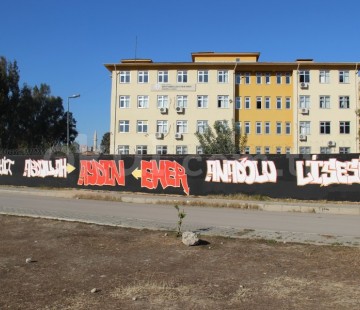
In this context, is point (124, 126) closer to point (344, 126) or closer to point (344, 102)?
point (344, 126)

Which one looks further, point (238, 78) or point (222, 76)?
point (238, 78)

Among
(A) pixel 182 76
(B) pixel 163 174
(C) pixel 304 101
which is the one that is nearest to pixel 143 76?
(A) pixel 182 76

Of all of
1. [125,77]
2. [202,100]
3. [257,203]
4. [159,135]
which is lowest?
[257,203]

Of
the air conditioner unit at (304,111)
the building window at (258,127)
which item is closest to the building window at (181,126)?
the building window at (258,127)

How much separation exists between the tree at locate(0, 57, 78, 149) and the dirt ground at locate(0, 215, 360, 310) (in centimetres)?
4686

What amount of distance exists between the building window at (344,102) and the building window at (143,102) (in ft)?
76.6

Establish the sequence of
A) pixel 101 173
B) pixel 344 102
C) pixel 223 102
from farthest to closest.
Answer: pixel 223 102, pixel 344 102, pixel 101 173

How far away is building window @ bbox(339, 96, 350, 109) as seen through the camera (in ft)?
178

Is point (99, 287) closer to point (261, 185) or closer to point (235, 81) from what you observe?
point (261, 185)

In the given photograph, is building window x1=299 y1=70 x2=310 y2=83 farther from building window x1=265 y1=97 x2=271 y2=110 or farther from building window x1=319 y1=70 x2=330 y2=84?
building window x1=265 y1=97 x2=271 y2=110

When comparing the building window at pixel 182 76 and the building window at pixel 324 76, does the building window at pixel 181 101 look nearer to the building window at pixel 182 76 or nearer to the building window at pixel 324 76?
the building window at pixel 182 76

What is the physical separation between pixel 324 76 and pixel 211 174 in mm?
39520

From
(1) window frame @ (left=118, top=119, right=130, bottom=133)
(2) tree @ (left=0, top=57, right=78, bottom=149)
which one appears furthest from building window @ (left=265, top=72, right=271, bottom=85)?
(2) tree @ (left=0, top=57, right=78, bottom=149)

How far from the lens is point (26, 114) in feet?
214
